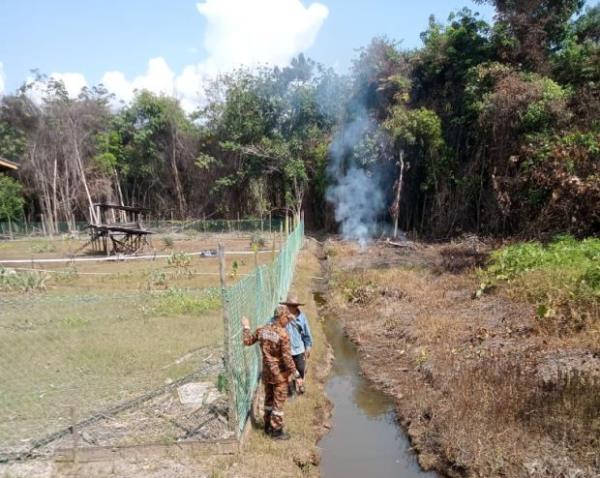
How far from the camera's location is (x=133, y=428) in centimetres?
593

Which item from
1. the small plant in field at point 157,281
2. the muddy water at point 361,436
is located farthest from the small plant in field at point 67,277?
the muddy water at point 361,436

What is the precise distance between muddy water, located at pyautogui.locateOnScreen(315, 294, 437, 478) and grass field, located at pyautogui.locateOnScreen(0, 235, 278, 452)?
2.04 meters

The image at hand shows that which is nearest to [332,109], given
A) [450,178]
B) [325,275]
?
[450,178]

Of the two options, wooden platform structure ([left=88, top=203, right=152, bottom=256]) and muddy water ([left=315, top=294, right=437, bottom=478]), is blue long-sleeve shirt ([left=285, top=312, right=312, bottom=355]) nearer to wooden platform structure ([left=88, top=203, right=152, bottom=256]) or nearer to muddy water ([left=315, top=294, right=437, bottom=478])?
muddy water ([left=315, top=294, right=437, bottom=478])

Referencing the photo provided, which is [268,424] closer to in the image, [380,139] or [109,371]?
[109,371]

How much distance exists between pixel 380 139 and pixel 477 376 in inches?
723

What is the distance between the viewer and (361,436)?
707 centimetres

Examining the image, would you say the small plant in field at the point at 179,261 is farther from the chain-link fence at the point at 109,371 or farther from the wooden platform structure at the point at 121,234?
the chain-link fence at the point at 109,371

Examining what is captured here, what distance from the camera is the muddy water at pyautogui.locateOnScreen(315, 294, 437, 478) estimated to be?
624 cm

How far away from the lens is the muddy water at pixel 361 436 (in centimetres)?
624

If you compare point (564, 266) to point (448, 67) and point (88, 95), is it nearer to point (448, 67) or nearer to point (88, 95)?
point (448, 67)

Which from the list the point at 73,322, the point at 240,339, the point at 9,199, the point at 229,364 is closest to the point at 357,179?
the point at 73,322

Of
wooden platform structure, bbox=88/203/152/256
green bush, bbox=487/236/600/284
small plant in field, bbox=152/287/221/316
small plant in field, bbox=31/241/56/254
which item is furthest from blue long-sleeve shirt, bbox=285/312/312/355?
small plant in field, bbox=31/241/56/254

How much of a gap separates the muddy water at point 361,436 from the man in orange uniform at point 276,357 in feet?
3.49
